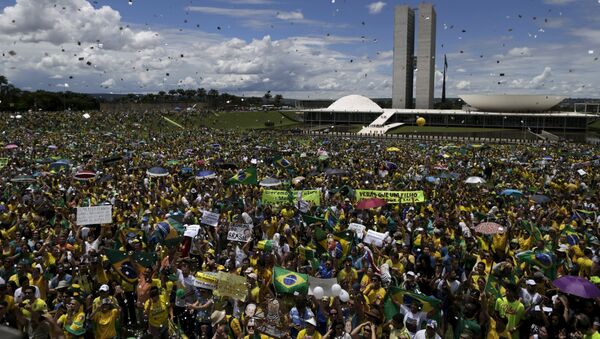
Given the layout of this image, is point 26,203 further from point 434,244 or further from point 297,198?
point 434,244

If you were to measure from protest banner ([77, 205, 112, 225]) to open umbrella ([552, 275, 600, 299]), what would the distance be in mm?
9101

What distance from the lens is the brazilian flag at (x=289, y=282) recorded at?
7.77 metres

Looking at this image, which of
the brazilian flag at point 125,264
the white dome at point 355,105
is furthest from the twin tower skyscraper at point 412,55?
the brazilian flag at point 125,264

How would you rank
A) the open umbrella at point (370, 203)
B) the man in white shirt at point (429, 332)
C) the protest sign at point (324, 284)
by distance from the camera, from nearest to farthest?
the man in white shirt at point (429, 332) < the protest sign at point (324, 284) < the open umbrella at point (370, 203)

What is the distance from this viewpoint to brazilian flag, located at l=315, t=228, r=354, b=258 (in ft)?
34.7

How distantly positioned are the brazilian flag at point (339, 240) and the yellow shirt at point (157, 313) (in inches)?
154

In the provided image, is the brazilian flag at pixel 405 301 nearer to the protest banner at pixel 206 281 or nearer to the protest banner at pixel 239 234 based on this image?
the protest banner at pixel 206 281

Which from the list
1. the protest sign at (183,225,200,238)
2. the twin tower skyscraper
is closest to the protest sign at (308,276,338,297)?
the protest sign at (183,225,200,238)

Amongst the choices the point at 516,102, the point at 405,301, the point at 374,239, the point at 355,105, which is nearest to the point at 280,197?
the point at 374,239

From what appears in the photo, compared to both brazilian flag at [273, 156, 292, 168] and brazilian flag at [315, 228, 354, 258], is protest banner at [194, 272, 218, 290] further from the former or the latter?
brazilian flag at [273, 156, 292, 168]

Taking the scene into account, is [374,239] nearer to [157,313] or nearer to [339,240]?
[339,240]

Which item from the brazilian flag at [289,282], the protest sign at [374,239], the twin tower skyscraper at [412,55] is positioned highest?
the twin tower skyscraper at [412,55]

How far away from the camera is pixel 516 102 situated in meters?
97.9

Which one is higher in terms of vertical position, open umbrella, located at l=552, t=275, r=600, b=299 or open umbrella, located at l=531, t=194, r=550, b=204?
open umbrella, located at l=552, t=275, r=600, b=299
